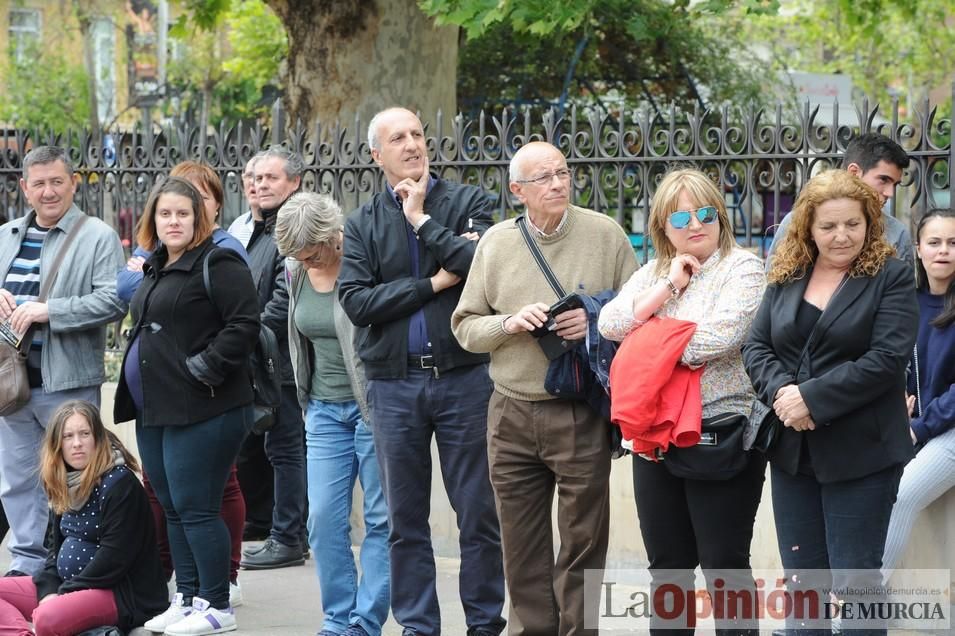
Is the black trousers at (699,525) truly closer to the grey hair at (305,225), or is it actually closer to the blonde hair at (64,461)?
the grey hair at (305,225)

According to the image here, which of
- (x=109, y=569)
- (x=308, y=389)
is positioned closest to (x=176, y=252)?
(x=308, y=389)

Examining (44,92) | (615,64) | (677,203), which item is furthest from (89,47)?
(677,203)

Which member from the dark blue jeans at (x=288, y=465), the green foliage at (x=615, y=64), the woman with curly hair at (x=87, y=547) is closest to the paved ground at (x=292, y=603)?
the dark blue jeans at (x=288, y=465)

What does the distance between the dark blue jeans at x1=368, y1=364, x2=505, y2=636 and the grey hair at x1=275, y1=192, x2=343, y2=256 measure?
2.11 ft

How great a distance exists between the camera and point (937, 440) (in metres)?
5.84

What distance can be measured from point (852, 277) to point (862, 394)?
0.41 meters

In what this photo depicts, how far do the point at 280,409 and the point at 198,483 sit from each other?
5.09 feet

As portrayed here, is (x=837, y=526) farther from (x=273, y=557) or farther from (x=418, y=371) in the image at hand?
(x=273, y=557)

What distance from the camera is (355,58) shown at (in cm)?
1037

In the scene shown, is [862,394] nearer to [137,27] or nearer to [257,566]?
[257,566]

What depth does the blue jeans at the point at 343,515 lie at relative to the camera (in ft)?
19.2

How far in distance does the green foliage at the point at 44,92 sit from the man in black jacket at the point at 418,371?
76.8ft

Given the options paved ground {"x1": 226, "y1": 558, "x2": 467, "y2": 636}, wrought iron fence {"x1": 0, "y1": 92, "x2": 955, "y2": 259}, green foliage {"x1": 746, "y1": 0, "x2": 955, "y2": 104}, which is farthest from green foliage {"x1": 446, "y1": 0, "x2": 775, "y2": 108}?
paved ground {"x1": 226, "y1": 558, "x2": 467, "y2": 636}

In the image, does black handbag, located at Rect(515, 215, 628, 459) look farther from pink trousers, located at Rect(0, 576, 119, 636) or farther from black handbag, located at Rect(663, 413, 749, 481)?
pink trousers, located at Rect(0, 576, 119, 636)
